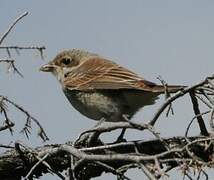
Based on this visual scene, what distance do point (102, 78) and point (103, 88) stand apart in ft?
1.11

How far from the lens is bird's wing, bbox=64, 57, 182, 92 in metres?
6.58

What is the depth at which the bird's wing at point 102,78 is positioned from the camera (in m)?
6.58

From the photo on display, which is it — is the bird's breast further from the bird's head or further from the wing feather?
the bird's head

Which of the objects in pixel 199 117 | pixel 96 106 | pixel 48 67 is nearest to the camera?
pixel 199 117

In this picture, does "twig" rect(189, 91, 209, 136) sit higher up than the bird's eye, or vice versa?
"twig" rect(189, 91, 209, 136)

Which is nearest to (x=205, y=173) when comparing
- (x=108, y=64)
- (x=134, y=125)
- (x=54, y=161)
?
(x=134, y=125)

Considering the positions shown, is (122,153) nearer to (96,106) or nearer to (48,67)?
(96,106)

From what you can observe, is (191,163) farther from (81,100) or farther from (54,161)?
(81,100)

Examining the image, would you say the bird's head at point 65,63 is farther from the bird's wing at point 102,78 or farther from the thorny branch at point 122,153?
the thorny branch at point 122,153

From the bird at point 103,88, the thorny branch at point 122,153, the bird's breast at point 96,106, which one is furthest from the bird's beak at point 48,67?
the thorny branch at point 122,153

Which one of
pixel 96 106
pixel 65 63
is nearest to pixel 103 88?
pixel 96 106

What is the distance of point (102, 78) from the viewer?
7.18 metres

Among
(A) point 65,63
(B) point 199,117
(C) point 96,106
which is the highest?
(B) point 199,117

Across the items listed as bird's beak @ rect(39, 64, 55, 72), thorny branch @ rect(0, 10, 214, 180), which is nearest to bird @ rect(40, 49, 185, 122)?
bird's beak @ rect(39, 64, 55, 72)
